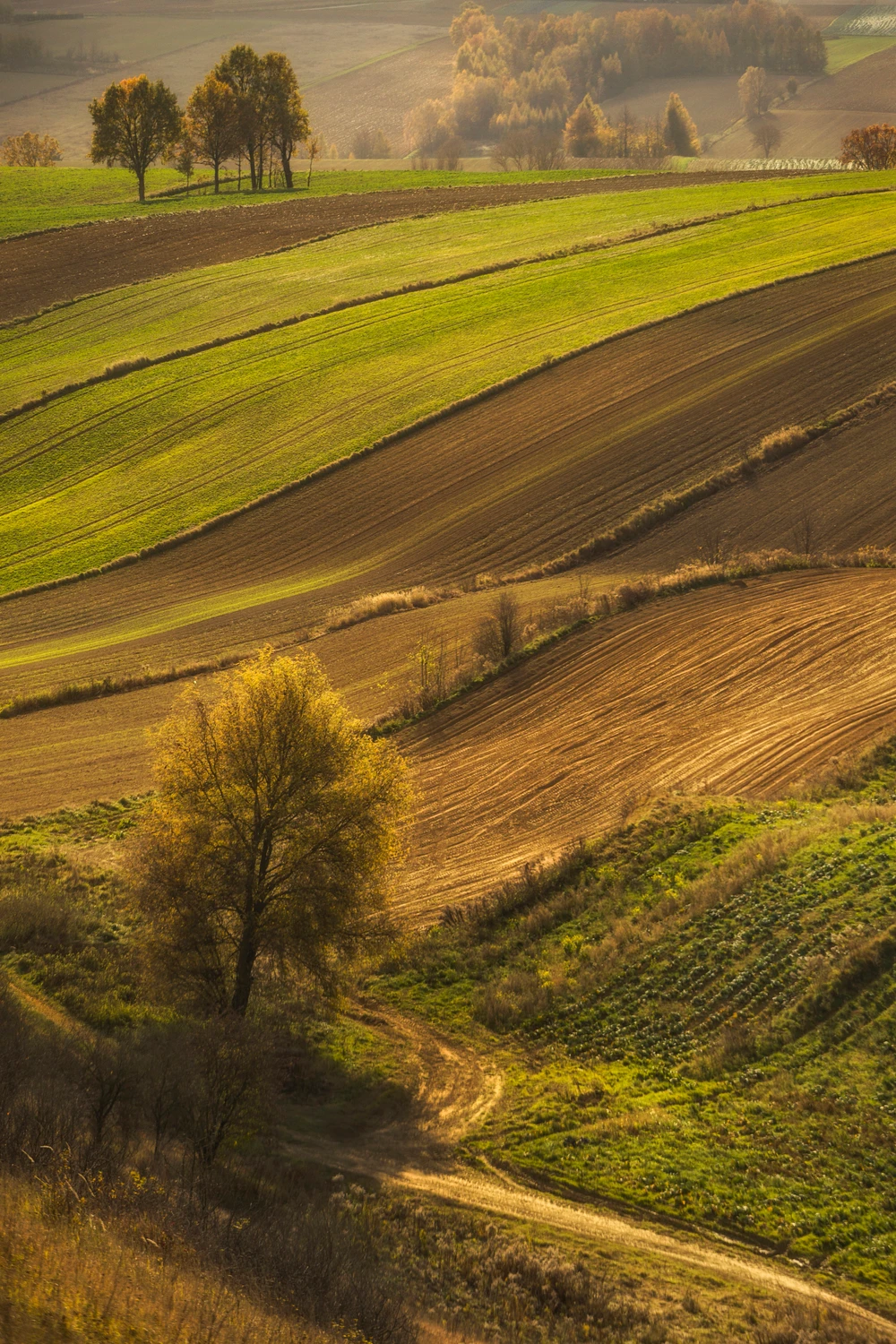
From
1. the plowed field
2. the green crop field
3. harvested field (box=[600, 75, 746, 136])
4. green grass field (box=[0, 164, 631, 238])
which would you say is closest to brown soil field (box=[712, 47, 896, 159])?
harvested field (box=[600, 75, 746, 136])

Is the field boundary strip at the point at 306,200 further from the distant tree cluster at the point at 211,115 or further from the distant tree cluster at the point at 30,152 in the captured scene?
the distant tree cluster at the point at 30,152

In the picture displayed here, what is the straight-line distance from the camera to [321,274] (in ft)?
252

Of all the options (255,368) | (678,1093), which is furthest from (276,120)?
(678,1093)

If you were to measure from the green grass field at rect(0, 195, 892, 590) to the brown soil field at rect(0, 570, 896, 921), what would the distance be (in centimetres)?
1398

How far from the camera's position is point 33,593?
45.1 m

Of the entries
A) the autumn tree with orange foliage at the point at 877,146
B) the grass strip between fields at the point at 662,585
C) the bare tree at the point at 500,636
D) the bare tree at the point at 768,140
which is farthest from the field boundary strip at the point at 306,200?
the bare tree at the point at 500,636

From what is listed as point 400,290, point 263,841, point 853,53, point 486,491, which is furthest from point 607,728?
point 853,53

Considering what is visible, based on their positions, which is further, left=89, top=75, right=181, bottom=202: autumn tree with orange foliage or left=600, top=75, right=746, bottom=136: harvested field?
left=600, top=75, right=746, bottom=136: harvested field

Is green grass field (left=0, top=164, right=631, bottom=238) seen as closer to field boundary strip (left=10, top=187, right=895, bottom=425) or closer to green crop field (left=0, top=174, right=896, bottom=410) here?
green crop field (left=0, top=174, right=896, bottom=410)

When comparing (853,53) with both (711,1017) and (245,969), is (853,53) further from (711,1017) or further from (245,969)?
(245,969)

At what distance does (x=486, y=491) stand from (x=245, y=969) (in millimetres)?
32314

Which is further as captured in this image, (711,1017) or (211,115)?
(211,115)

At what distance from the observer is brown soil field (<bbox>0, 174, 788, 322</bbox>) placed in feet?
257

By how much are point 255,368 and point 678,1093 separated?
53209 mm
